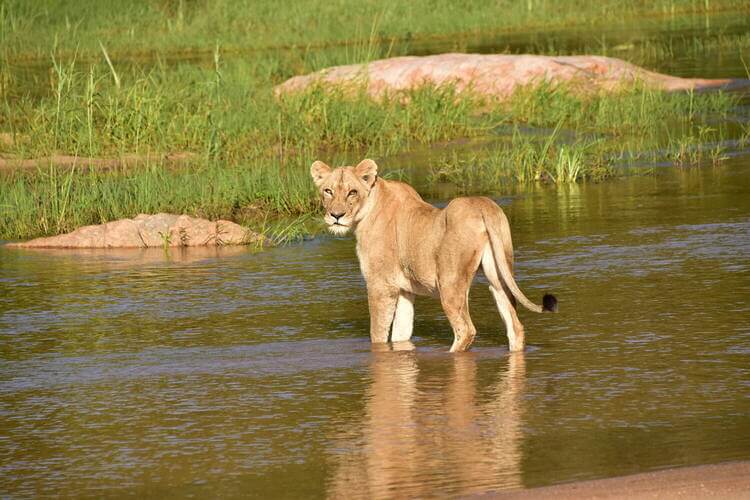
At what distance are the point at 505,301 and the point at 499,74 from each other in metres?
14.1

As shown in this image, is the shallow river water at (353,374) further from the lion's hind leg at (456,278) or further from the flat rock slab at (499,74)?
the flat rock slab at (499,74)

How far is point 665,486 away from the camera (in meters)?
5.02

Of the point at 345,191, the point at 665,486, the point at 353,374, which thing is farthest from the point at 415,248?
the point at 665,486

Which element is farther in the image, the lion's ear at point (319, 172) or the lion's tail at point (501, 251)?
the lion's ear at point (319, 172)

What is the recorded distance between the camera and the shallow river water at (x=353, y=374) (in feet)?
18.7

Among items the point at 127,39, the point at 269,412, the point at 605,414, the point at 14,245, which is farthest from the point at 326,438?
the point at 127,39

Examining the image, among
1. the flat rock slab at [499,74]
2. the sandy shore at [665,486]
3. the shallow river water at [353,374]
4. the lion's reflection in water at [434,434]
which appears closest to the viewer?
the sandy shore at [665,486]

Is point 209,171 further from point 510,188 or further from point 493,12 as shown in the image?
point 493,12

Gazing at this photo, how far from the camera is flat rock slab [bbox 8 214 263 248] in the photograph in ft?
39.5

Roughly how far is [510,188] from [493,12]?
23036mm

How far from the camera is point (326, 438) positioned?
6176mm

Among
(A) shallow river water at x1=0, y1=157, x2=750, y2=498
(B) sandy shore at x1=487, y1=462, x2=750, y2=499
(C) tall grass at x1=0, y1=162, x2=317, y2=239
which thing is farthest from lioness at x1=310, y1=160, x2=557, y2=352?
(C) tall grass at x1=0, y1=162, x2=317, y2=239

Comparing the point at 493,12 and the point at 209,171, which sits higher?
the point at 493,12

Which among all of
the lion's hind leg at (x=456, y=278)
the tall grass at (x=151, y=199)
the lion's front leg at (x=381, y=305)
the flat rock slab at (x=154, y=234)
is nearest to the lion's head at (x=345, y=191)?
the lion's front leg at (x=381, y=305)
